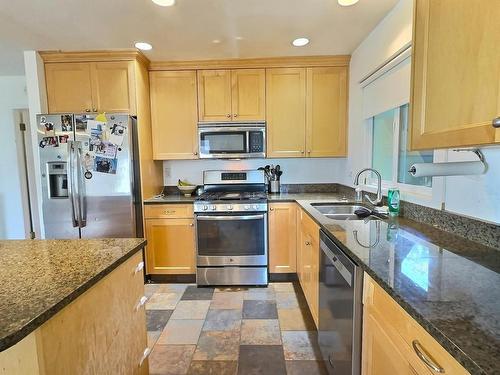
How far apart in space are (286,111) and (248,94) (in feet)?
1.50

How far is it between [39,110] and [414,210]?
3392mm

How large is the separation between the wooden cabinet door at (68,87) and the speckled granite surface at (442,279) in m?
2.69

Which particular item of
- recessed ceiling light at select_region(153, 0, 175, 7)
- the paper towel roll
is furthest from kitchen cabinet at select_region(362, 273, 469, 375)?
recessed ceiling light at select_region(153, 0, 175, 7)

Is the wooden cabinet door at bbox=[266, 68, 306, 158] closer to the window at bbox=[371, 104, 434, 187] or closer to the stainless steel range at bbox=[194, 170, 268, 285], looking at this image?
the stainless steel range at bbox=[194, 170, 268, 285]

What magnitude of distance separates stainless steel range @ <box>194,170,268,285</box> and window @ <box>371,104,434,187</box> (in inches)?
45.1

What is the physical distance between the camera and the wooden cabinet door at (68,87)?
2730 millimetres

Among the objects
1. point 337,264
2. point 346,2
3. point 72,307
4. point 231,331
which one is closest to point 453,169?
point 337,264

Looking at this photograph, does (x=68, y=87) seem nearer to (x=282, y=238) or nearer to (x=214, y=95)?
(x=214, y=95)

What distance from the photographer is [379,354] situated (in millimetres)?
963

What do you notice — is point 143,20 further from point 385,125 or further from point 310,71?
point 385,125

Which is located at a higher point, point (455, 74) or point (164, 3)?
point (164, 3)

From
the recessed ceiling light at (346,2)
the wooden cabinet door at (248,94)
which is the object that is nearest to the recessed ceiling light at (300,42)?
the wooden cabinet door at (248,94)

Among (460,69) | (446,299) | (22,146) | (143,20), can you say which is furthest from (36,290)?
(22,146)

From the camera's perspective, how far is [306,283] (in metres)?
2.26
